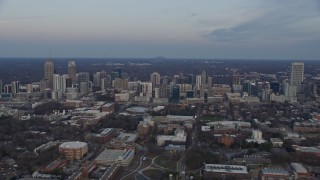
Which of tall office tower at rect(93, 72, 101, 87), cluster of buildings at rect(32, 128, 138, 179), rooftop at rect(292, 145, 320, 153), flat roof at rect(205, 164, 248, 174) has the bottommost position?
cluster of buildings at rect(32, 128, 138, 179)

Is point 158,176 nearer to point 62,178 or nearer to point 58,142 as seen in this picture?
point 62,178

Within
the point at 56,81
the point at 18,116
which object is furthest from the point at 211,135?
the point at 56,81

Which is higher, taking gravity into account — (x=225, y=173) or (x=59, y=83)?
(x=59, y=83)

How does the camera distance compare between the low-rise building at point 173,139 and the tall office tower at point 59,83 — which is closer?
the low-rise building at point 173,139

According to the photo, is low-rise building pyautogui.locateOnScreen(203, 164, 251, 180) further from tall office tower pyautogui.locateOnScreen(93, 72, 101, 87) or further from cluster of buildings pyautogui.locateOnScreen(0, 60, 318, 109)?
tall office tower pyautogui.locateOnScreen(93, 72, 101, 87)

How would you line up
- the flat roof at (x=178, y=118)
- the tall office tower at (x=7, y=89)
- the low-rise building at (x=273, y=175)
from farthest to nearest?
1. the tall office tower at (x=7, y=89)
2. the flat roof at (x=178, y=118)
3. the low-rise building at (x=273, y=175)

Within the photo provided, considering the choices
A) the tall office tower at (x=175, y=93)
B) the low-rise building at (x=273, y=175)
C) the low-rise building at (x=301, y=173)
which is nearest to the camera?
the low-rise building at (x=273, y=175)

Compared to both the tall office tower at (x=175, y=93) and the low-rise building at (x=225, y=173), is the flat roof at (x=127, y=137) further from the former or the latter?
the tall office tower at (x=175, y=93)

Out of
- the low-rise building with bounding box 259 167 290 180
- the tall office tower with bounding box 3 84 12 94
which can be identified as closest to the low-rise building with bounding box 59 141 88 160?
the low-rise building with bounding box 259 167 290 180

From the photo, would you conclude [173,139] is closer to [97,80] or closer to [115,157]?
[115,157]

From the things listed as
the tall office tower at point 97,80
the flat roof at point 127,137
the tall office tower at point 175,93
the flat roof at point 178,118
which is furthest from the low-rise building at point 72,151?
the tall office tower at point 97,80

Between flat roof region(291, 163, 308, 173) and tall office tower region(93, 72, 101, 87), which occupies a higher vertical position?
tall office tower region(93, 72, 101, 87)

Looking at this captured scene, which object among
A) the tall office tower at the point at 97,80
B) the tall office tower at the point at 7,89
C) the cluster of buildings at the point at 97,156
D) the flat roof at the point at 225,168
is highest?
the tall office tower at the point at 97,80

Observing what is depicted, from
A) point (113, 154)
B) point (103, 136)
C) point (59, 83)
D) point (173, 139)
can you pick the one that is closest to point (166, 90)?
point (59, 83)
